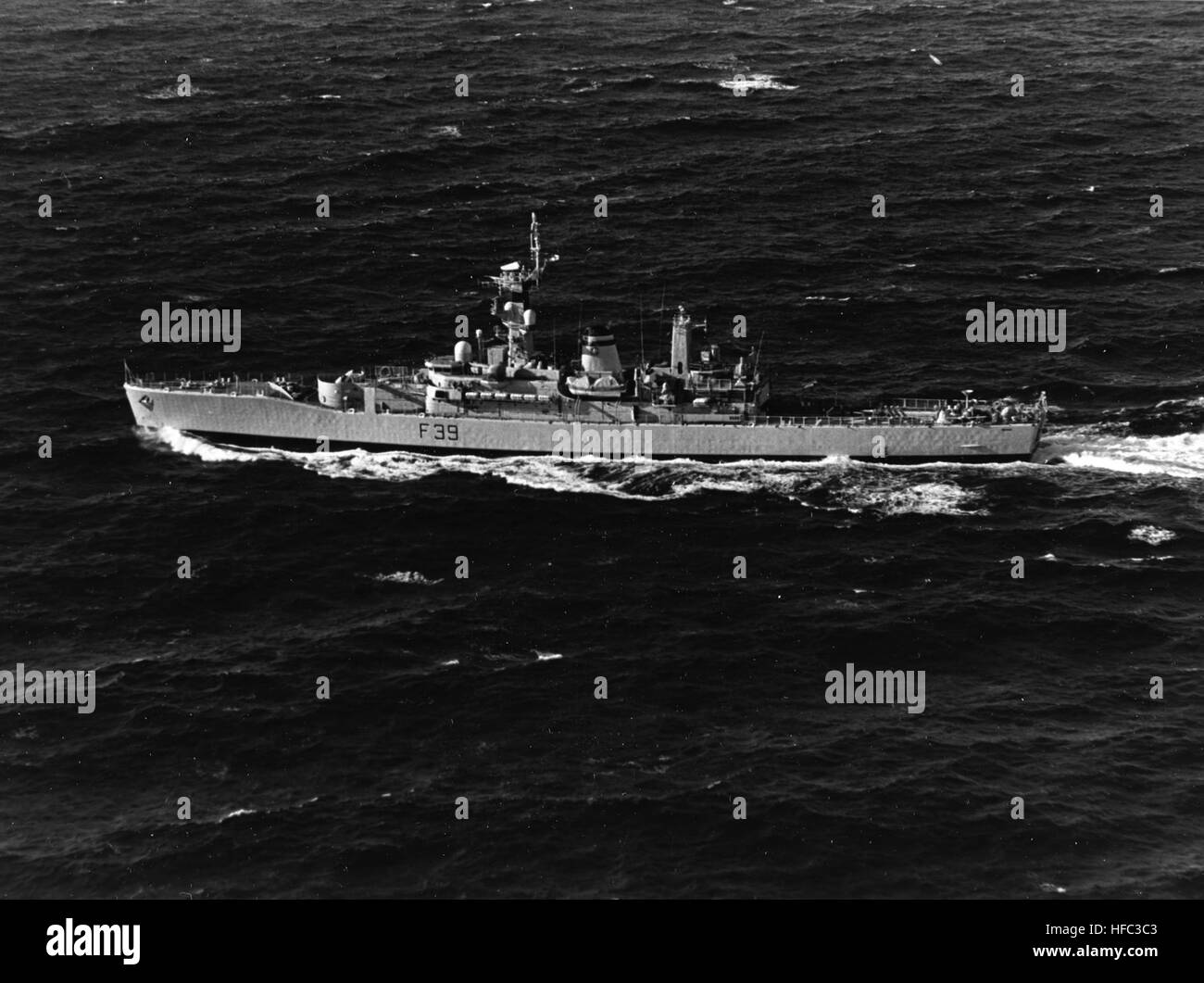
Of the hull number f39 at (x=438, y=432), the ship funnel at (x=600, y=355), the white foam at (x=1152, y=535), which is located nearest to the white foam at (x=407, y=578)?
the hull number f39 at (x=438, y=432)

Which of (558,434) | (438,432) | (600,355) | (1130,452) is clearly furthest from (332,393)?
(1130,452)

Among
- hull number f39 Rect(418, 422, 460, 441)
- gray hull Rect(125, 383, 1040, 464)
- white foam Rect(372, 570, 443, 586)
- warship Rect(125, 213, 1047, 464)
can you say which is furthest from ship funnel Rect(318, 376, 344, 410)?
white foam Rect(372, 570, 443, 586)

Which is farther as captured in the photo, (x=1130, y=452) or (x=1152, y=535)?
(x=1130, y=452)

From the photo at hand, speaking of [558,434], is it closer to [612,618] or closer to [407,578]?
[407,578]

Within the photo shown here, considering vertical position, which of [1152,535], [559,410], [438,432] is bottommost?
[1152,535]

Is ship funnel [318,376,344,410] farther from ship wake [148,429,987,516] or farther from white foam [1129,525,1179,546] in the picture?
white foam [1129,525,1179,546]
